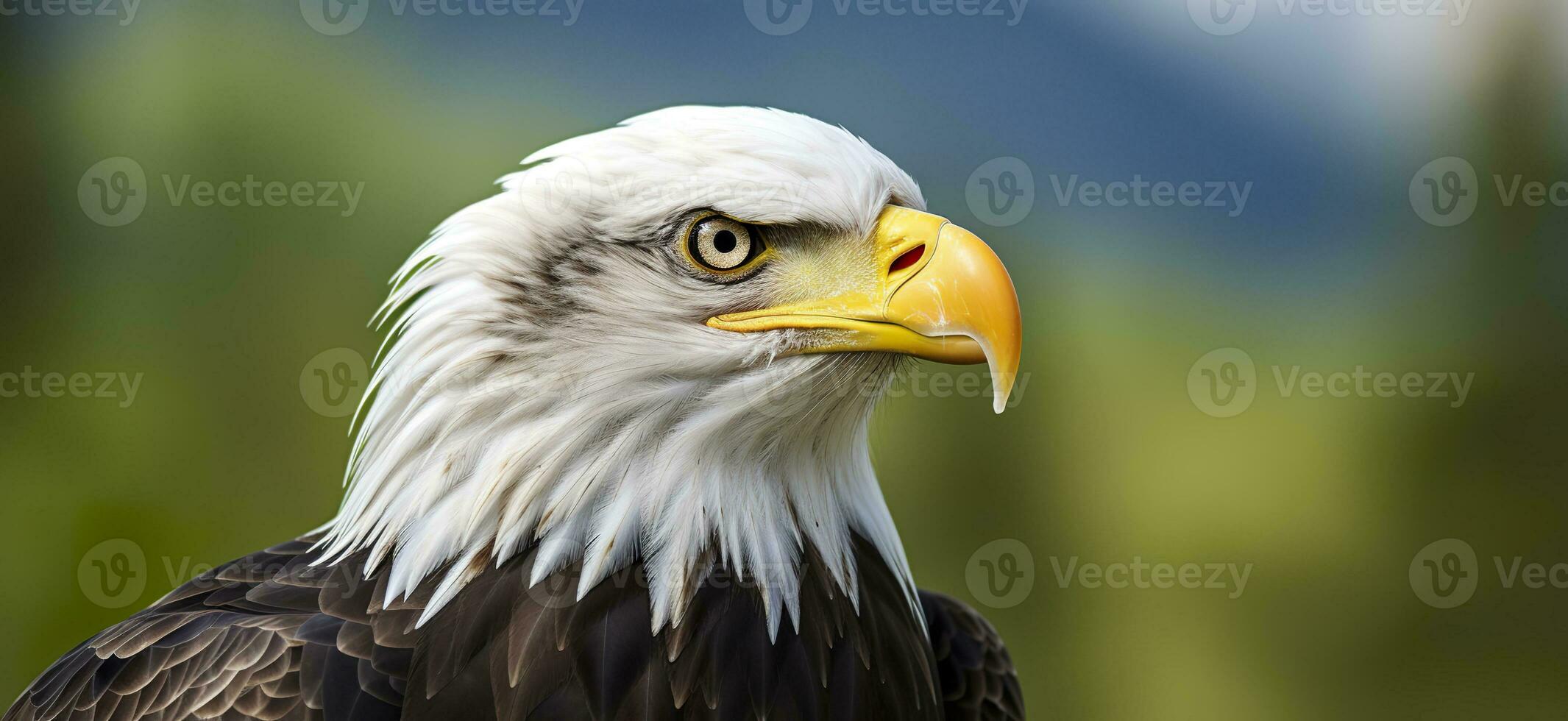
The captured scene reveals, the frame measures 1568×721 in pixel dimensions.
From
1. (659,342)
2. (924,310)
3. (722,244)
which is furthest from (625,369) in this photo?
(924,310)

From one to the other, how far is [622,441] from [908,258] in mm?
408

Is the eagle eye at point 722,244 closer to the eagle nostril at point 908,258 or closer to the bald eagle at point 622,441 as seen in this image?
the bald eagle at point 622,441

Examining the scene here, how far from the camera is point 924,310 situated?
1.13 m

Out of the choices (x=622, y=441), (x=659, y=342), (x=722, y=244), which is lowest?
(x=622, y=441)

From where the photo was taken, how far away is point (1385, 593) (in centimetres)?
375

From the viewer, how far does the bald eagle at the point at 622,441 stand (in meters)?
1.13

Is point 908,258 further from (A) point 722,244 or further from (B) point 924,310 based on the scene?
(A) point 722,244

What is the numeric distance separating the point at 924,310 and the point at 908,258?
76 mm

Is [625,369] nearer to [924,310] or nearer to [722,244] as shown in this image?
[722,244]

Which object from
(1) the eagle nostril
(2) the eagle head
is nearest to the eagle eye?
(2) the eagle head

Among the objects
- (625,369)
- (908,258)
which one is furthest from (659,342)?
(908,258)

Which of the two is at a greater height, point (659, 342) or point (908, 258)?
point (908, 258)

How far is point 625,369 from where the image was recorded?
3.86ft

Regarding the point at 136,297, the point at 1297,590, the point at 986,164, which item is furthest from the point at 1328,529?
the point at 136,297
